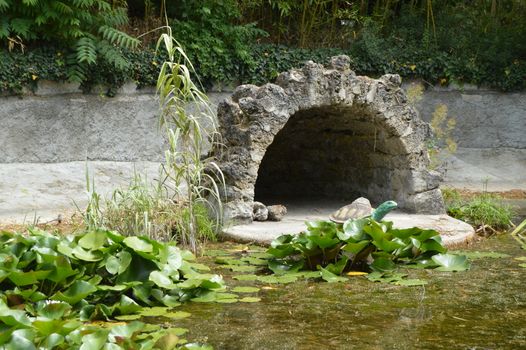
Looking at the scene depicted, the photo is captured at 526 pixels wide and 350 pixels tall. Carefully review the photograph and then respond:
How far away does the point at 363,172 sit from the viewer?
895 centimetres

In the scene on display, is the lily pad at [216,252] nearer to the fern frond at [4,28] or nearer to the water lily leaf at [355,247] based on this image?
the water lily leaf at [355,247]

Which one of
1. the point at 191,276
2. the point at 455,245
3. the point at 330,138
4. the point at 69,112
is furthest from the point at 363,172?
the point at 191,276

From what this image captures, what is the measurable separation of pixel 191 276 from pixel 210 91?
6165 millimetres

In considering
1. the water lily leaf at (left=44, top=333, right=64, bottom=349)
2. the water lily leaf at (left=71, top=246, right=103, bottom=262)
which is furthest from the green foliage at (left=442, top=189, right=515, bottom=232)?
the water lily leaf at (left=44, top=333, right=64, bottom=349)

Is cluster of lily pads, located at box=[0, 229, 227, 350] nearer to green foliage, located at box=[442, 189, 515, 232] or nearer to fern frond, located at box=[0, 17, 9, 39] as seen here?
green foliage, located at box=[442, 189, 515, 232]

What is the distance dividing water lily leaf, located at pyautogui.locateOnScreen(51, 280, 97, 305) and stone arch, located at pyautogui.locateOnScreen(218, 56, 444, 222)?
108 inches

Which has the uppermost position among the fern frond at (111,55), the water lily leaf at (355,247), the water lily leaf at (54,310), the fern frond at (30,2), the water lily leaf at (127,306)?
the fern frond at (30,2)

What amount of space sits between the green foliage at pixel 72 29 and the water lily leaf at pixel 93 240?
184 inches

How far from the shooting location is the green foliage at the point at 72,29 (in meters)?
9.52

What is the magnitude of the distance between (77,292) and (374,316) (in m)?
1.59

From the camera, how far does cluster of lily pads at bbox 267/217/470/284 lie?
5668 millimetres

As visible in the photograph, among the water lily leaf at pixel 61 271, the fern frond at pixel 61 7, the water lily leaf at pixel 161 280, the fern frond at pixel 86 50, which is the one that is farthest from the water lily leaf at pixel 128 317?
the fern frond at pixel 61 7

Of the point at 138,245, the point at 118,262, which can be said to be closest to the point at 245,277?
the point at 138,245

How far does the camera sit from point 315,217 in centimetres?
802
